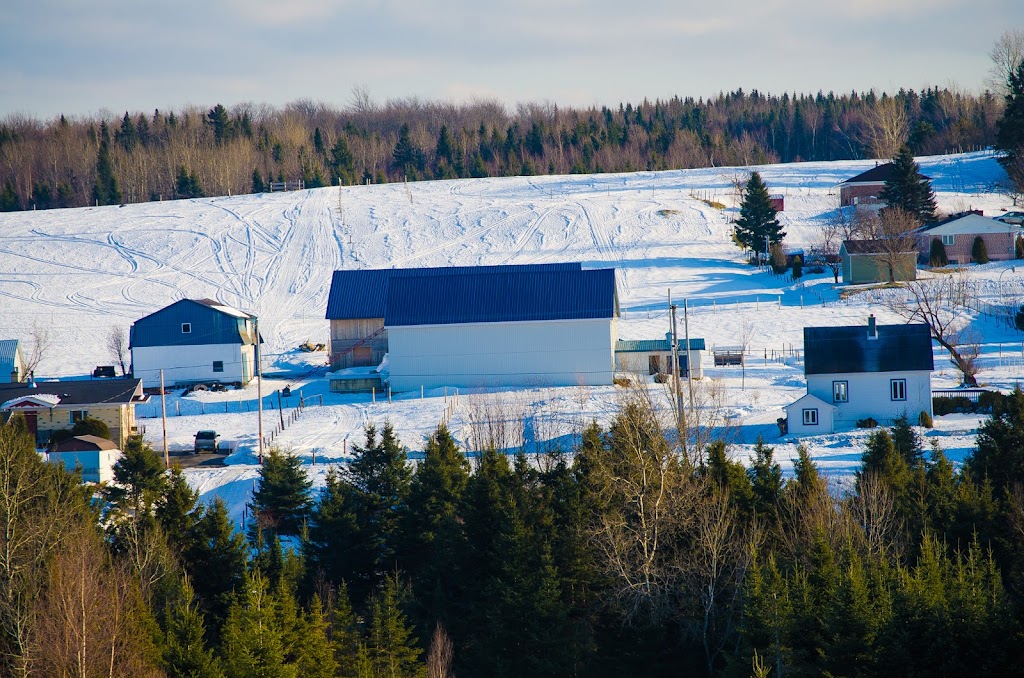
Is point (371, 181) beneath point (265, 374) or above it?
above

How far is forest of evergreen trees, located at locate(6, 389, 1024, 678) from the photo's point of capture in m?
19.0

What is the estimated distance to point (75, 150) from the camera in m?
112

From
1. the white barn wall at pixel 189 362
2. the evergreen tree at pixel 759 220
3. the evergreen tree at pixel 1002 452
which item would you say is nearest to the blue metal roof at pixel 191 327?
the white barn wall at pixel 189 362

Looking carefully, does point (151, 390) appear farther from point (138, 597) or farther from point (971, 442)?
point (971, 442)

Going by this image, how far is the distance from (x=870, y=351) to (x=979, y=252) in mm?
27953

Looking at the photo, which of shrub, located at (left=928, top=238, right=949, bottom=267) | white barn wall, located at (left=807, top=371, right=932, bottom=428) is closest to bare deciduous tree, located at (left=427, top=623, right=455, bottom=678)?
white barn wall, located at (left=807, top=371, right=932, bottom=428)

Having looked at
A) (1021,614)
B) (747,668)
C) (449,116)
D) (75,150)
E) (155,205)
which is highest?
(449,116)

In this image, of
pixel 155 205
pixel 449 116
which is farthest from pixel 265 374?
pixel 449 116

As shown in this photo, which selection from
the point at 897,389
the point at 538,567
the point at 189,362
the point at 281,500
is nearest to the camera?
the point at 538,567

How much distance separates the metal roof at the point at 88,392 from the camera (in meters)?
38.7

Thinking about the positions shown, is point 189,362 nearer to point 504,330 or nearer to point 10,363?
point 10,363

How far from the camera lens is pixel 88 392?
3925cm

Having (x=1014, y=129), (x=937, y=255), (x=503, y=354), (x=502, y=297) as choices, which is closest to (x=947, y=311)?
(x=937, y=255)

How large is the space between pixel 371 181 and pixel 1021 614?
3522 inches
